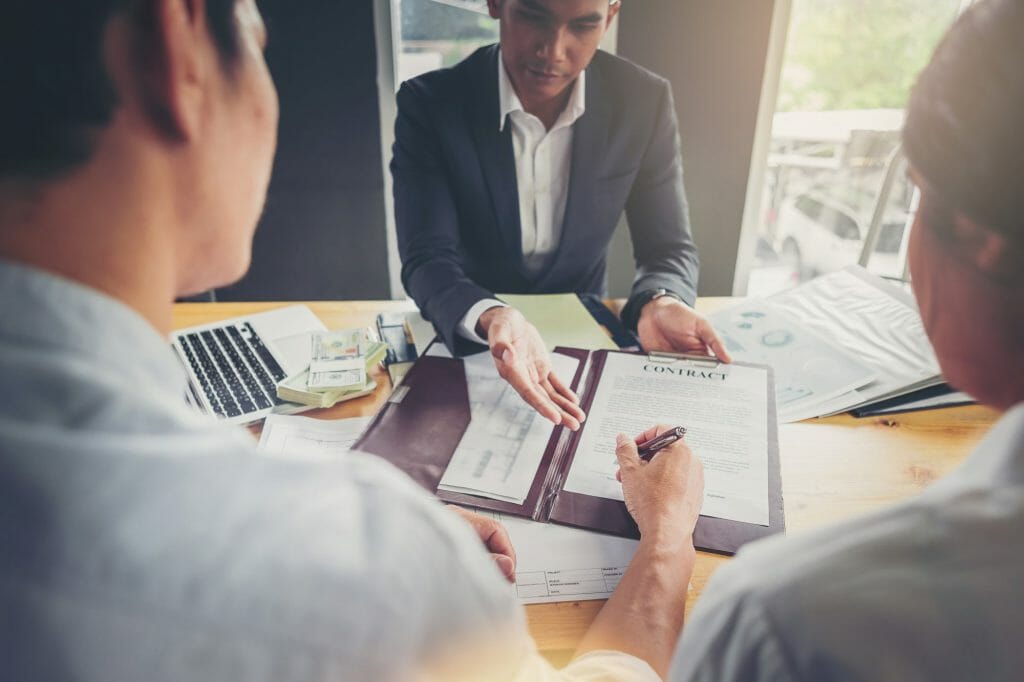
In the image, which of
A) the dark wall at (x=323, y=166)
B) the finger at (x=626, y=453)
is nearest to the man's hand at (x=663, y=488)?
the finger at (x=626, y=453)

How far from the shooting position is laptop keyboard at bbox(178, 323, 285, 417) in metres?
0.99

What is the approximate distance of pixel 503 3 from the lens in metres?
1.38

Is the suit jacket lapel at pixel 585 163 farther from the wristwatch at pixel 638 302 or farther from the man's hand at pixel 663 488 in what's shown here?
the man's hand at pixel 663 488

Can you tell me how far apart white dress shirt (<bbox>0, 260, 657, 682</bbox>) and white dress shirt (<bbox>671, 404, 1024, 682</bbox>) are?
7.0 inches

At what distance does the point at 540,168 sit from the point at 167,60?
1355 mm

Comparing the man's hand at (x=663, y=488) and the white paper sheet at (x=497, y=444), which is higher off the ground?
the man's hand at (x=663, y=488)

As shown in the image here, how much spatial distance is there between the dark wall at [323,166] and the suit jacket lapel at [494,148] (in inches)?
37.9

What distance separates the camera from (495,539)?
69cm

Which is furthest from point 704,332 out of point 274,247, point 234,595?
point 274,247

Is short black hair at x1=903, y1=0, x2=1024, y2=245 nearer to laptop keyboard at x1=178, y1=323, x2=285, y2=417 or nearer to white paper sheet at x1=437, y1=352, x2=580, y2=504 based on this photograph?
white paper sheet at x1=437, y1=352, x2=580, y2=504

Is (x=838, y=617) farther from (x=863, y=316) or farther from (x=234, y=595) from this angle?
(x=863, y=316)

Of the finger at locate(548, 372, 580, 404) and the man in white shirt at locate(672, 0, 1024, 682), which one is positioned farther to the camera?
the finger at locate(548, 372, 580, 404)

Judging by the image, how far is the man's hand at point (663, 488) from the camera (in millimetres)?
708

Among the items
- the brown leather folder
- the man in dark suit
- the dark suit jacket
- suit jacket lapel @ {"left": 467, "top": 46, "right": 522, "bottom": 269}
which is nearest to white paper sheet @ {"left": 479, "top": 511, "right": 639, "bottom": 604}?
the brown leather folder
